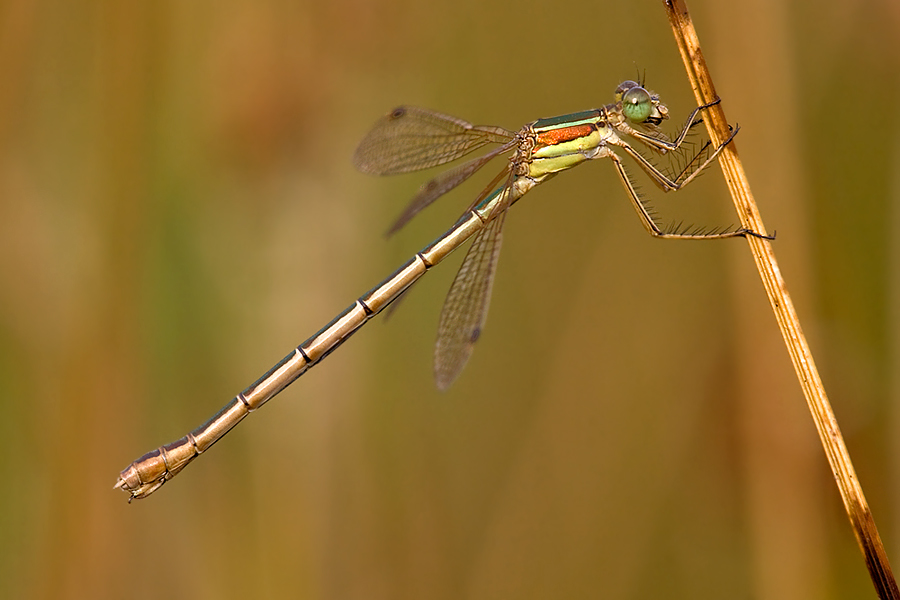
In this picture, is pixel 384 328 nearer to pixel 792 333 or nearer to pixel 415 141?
pixel 415 141

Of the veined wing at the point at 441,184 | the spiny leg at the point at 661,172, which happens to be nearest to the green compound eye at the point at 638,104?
the spiny leg at the point at 661,172

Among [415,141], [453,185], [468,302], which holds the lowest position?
[468,302]

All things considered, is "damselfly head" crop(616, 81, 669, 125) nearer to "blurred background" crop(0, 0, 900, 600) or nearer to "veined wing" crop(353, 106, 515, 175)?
"veined wing" crop(353, 106, 515, 175)

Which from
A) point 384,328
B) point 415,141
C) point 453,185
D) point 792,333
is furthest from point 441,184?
point 792,333

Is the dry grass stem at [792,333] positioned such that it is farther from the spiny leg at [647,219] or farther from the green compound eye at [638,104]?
the green compound eye at [638,104]

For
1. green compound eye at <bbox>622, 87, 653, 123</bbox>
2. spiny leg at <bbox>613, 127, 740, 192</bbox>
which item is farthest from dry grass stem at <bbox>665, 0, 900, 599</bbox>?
green compound eye at <bbox>622, 87, 653, 123</bbox>
